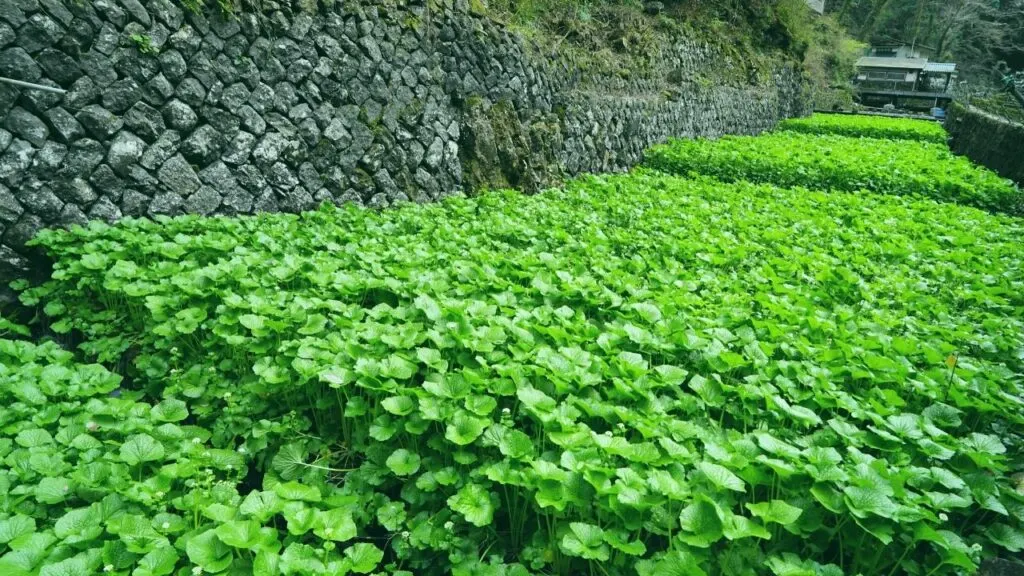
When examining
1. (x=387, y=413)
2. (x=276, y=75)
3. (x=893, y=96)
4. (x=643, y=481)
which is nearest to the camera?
(x=643, y=481)

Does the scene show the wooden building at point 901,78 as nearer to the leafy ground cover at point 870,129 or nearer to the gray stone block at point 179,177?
→ the leafy ground cover at point 870,129

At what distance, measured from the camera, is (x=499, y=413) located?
2.62m

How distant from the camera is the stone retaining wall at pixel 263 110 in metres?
4.57

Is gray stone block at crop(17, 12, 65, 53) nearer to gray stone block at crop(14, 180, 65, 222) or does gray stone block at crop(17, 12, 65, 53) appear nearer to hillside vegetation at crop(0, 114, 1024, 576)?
gray stone block at crop(14, 180, 65, 222)

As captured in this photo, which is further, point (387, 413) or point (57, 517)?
point (387, 413)

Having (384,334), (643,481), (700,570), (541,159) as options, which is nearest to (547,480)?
(643,481)

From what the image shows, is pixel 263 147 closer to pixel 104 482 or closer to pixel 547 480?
pixel 104 482

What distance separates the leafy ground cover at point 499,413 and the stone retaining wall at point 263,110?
1.96 feet

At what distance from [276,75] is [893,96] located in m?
44.7

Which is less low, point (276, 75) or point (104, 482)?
point (276, 75)

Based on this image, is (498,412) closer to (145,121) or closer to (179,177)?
(179,177)

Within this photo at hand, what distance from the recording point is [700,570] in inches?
70.0

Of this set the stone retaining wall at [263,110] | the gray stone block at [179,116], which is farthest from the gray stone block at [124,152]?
the gray stone block at [179,116]

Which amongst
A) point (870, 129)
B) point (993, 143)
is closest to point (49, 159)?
point (993, 143)
